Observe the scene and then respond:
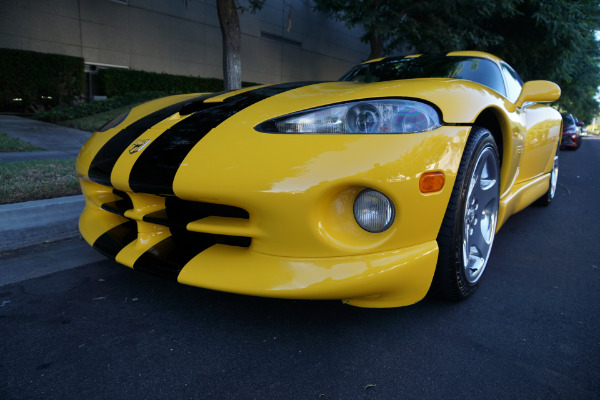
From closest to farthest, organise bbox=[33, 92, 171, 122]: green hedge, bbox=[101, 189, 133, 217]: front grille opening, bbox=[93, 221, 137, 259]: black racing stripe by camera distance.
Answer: bbox=[93, 221, 137, 259]: black racing stripe, bbox=[101, 189, 133, 217]: front grille opening, bbox=[33, 92, 171, 122]: green hedge

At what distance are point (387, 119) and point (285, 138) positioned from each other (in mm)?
399

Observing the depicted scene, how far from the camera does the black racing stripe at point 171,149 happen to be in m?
1.66

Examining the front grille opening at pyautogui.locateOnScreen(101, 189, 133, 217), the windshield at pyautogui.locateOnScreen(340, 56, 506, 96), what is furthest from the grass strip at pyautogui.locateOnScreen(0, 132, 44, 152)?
the windshield at pyautogui.locateOnScreen(340, 56, 506, 96)

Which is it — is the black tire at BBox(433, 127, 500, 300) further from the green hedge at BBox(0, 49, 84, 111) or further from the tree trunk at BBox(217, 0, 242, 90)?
the green hedge at BBox(0, 49, 84, 111)

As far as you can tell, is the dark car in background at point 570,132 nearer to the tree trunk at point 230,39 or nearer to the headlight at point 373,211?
the tree trunk at point 230,39

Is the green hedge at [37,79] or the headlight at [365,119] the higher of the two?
the green hedge at [37,79]

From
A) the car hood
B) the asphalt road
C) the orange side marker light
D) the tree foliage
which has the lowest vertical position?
the asphalt road

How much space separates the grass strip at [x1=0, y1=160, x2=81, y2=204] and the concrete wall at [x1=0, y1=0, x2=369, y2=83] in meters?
8.67

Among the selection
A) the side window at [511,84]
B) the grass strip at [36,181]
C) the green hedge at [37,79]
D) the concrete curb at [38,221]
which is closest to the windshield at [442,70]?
the side window at [511,84]

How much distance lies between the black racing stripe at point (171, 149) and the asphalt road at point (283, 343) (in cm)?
58

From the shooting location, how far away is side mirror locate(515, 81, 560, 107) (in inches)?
102

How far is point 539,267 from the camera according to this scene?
8.17 ft

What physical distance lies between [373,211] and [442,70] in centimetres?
156

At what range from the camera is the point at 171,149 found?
1.77 m
